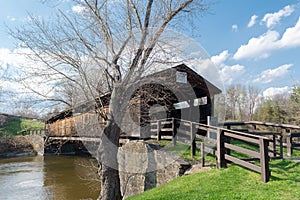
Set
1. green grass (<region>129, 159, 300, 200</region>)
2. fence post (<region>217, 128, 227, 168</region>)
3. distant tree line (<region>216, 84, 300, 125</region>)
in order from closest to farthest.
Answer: green grass (<region>129, 159, 300, 200</region>) → fence post (<region>217, 128, 227, 168</region>) → distant tree line (<region>216, 84, 300, 125</region>)

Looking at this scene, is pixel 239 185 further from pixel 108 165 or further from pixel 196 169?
pixel 108 165

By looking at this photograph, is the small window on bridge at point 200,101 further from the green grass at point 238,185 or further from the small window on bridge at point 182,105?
the green grass at point 238,185

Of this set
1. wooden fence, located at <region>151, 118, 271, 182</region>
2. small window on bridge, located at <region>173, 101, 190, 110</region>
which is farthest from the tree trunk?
small window on bridge, located at <region>173, 101, 190, 110</region>

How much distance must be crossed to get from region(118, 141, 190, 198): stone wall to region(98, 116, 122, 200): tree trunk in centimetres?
132

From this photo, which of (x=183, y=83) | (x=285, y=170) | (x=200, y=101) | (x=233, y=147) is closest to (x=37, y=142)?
Answer: (x=200, y=101)

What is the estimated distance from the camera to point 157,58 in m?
6.29

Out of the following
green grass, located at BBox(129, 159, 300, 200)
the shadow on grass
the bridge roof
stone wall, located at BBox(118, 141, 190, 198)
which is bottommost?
stone wall, located at BBox(118, 141, 190, 198)

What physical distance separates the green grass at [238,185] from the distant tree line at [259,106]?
14.1 meters

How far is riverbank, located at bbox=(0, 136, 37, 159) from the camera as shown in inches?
945

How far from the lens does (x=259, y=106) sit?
28547 millimetres

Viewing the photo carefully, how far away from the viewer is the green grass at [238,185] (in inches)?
141

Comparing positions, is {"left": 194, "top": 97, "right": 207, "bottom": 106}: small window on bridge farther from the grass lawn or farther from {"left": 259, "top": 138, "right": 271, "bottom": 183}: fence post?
{"left": 259, "top": 138, "right": 271, "bottom": 183}: fence post

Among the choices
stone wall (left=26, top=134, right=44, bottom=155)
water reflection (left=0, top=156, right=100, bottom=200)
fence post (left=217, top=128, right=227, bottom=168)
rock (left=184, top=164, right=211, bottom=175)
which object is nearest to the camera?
fence post (left=217, top=128, right=227, bottom=168)

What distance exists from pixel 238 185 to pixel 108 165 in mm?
3214
